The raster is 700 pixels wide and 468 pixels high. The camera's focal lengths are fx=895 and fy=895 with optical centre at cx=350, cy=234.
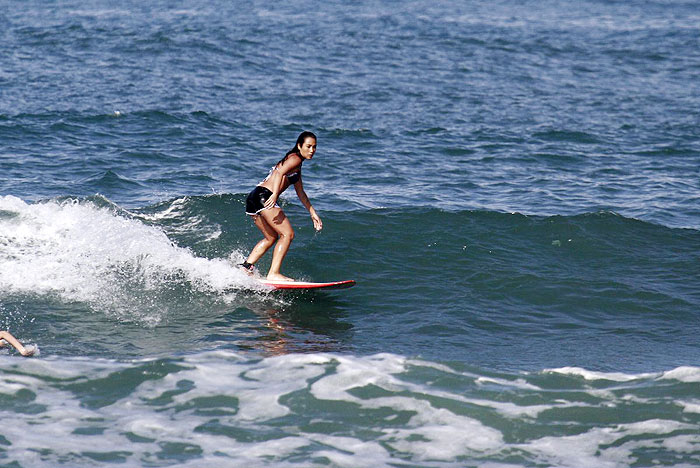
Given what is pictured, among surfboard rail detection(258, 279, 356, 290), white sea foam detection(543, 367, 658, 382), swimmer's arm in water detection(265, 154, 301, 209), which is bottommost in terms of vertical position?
white sea foam detection(543, 367, 658, 382)

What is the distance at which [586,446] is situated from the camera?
7758 mm

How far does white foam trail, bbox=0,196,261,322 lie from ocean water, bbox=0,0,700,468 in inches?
1.7

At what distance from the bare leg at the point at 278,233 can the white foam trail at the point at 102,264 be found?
32 centimetres

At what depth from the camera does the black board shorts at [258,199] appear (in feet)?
36.3

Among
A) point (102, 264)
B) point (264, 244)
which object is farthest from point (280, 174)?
point (102, 264)

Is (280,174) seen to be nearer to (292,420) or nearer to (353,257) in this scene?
(353,257)

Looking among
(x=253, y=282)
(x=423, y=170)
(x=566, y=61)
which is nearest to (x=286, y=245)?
(x=253, y=282)

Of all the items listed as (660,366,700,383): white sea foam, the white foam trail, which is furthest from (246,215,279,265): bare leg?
(660,366,700,383): white sea foam

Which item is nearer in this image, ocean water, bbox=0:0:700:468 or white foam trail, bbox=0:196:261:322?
ocean water, bbox=0:0:700:468

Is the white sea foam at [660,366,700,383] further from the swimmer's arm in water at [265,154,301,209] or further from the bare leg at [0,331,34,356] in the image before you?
the bare leg at [0,331,34,356]

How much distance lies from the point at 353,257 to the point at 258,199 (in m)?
2.30

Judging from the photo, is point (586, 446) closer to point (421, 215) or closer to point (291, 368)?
point (291, 368)

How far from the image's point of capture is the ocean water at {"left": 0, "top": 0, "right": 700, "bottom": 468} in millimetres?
8008

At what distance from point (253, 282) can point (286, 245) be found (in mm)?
626
